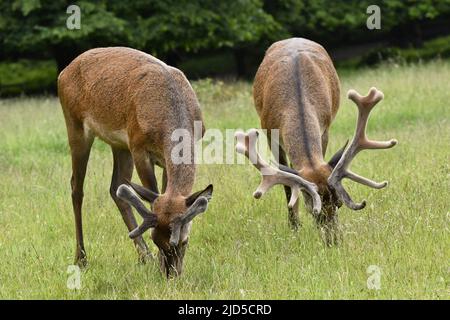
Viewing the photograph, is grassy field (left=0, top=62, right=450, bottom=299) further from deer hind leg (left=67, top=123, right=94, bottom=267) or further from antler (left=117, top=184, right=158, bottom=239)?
antler (left=117, top=184, right=158, bottom=239)

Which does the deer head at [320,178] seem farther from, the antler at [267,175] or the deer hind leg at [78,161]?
the deer hind leg at [78,161]

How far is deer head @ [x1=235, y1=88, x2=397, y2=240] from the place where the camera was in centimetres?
620

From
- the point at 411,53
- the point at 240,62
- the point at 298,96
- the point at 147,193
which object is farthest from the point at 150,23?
the point at 147,193

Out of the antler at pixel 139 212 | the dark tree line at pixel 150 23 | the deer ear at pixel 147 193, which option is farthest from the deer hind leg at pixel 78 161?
the dark tree line at pixel 150 23

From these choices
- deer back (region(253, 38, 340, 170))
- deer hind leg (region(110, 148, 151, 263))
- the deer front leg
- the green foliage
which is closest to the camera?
the deer front leg

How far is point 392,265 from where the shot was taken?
6.16 metres

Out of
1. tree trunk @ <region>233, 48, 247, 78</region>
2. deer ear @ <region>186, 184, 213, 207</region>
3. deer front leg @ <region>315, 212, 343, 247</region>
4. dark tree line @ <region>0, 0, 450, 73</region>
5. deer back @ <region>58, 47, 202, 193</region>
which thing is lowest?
tree trunk @ <region>233, 48, 247, 78</region>

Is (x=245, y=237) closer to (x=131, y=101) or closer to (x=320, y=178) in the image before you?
(x=320, y=178)

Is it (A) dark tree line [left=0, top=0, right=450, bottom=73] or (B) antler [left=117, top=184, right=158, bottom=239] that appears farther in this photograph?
(A) dark tree line [left=0, top=0, right=450, bottom=73]

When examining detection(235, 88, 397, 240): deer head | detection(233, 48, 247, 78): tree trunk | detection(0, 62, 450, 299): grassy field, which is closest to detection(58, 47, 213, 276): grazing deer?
detection(0, 62, 450, 299): grassy field

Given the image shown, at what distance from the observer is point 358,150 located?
21.4ft

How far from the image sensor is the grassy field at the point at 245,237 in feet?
19.6
